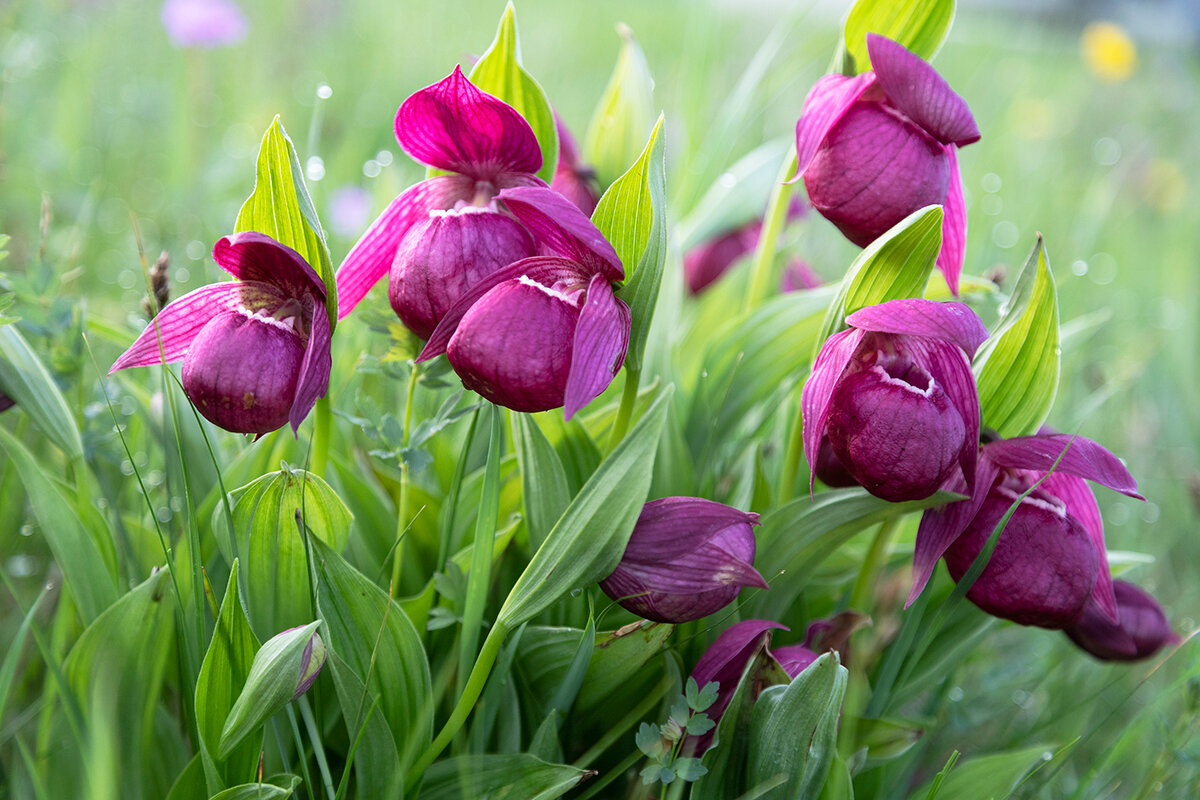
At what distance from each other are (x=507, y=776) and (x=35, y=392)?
0.56 meters

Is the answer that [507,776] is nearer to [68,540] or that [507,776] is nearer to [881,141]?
[68,540]

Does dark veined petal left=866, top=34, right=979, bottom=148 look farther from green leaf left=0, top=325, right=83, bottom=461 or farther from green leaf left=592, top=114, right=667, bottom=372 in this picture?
green leaf left=0, top=325, right=83, bottom=461

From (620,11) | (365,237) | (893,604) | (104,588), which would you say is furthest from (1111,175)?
(104,588)

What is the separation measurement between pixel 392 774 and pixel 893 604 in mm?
558

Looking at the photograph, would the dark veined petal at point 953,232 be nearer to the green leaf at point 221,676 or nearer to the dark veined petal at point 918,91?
the dark veined petal at point 918,91

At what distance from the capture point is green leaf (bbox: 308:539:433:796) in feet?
2.28

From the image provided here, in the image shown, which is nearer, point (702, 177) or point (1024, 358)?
point (1024, 358)

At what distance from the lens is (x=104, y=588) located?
2.62 feet

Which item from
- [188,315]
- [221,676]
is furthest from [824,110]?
[221,676]

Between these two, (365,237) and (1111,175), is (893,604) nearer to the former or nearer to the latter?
(365,237)

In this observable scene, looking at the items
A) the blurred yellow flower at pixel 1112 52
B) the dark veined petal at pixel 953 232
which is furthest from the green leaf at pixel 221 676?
the blurred yellow flower at pixel 1112 52

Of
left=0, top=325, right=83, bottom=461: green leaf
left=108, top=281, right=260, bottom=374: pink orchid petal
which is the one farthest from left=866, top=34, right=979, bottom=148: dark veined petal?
left=0, top=325, right=83, bottom=461: green leaf

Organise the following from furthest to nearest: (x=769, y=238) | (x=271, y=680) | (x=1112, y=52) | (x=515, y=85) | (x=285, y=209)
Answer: (x=1112, y=52) → (x=769, y=238) → (x=515, y=85) → (x=285, y=209) → (x=271, y=680)

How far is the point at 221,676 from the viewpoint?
0.68 m
